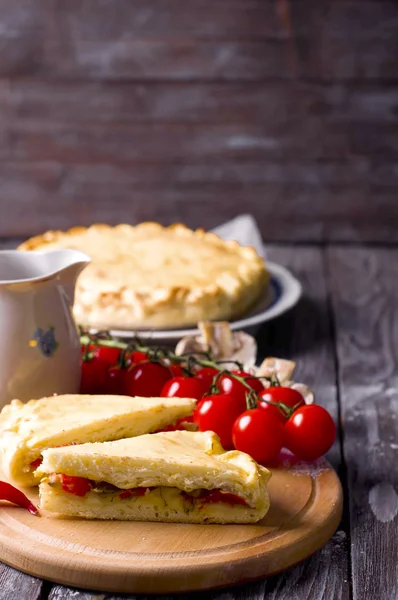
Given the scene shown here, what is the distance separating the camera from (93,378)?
6.49 feet

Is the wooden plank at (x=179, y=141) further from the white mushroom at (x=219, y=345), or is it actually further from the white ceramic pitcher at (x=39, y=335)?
the white ceramic pitcher at (x=39, y=335)

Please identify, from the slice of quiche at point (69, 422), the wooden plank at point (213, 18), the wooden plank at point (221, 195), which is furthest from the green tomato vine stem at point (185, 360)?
the wooden plank at point (213, 18)

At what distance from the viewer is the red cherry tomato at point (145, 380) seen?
193 cm

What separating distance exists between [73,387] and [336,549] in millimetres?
671

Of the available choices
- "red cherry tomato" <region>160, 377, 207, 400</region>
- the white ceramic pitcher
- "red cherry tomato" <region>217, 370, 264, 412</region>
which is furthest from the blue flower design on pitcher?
"red cherry tomato" <region>217, 370, 264, 412</region>

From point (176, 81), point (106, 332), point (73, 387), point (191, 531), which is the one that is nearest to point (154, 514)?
point (191, 531)

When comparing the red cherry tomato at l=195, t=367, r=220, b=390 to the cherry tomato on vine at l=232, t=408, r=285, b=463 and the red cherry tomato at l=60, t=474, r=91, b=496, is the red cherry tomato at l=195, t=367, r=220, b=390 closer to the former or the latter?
the cherry tomato on vine at l=232, t=408, r=285, b=463

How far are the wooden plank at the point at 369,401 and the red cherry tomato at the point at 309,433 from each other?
122 mm

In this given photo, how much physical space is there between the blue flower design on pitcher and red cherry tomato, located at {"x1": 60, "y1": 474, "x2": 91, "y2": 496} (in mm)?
384

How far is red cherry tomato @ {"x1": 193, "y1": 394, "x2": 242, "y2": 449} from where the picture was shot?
1714 millimetres

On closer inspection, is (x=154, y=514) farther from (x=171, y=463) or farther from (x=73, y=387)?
(x=73, y=387)

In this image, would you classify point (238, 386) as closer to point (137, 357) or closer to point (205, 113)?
point (137, 357)

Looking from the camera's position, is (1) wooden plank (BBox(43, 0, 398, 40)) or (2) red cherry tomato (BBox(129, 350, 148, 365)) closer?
(2) red cherry tomato (BBox(129, 350, 148, 365))

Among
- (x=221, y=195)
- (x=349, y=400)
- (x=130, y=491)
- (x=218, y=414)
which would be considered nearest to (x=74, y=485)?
(x=130, y=491)
